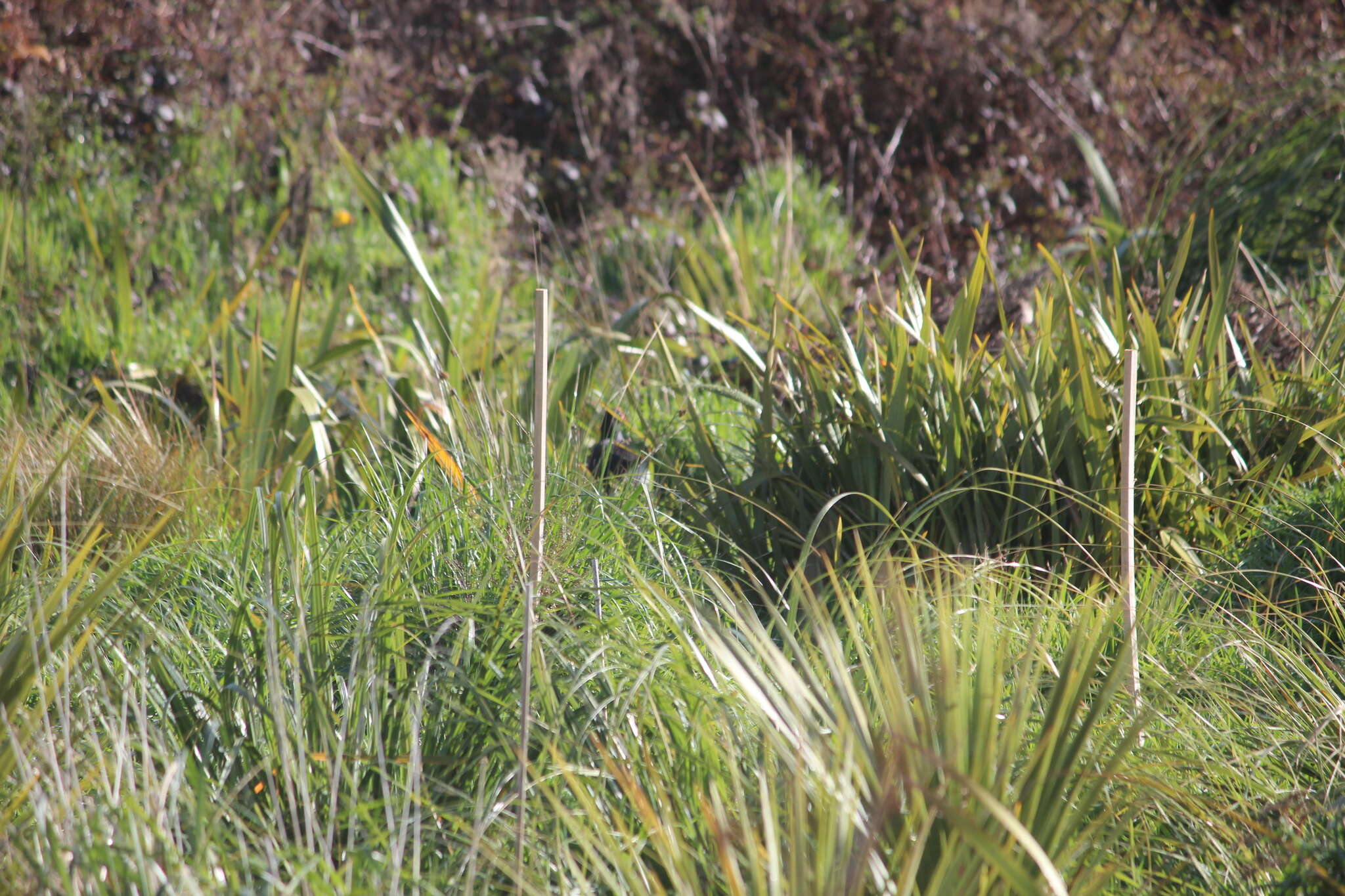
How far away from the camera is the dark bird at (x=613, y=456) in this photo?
2586 millimetres

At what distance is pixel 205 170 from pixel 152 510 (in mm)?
3063

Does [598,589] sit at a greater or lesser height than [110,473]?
greater

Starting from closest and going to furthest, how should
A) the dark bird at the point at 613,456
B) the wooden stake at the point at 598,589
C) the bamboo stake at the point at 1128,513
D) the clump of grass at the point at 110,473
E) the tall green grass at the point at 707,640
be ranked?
the tall green grass at the point at 707,640 → the bamboo stake at the point at 1128,513 → the wooden stake at the point at 598,589 → the dark bird at the point at 613,456 → the clump of grass at the point at 110,473

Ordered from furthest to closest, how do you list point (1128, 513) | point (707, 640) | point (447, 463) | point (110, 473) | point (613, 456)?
1. point (613, 456)
2. point (110, 473)
3. point (447, 463)
4. point (1128, 513)
5. point (707, 640)

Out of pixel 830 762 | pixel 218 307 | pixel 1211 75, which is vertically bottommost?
pixel 218 307

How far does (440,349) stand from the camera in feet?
12.0

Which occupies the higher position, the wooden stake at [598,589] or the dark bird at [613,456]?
the wooden stake at [598,589]

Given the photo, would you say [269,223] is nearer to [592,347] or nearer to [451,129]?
[451,129]

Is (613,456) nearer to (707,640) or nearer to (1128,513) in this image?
(1128,513)

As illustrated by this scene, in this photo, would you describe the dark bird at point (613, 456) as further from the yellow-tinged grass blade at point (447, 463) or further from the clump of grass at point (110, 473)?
the clump of grass at point (110, 473)

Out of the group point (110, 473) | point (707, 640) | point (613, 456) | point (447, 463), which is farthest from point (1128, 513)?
point (110, 473)

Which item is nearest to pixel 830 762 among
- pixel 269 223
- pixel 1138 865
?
pixel 1138 865

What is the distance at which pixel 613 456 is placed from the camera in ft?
10.3

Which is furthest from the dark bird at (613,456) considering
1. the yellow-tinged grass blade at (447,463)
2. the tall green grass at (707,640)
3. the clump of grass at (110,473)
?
the clump of grass at (110,473)
